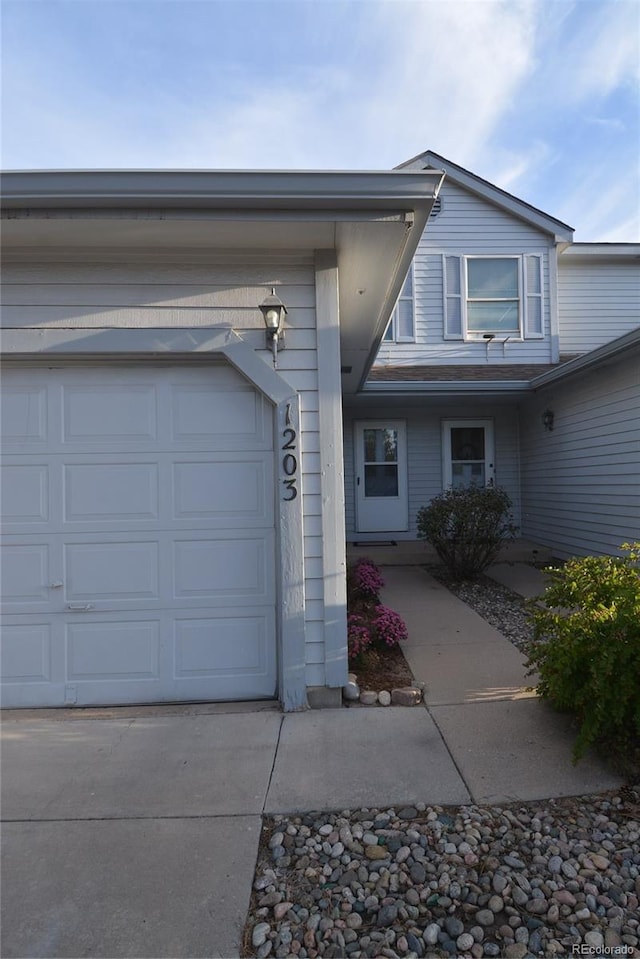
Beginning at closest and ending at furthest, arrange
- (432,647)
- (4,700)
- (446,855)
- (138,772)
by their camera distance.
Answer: (446,855)
(138,772)
(4,700)
(432,647)

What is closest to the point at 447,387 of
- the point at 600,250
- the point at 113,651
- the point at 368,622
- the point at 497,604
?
the point at 497,604

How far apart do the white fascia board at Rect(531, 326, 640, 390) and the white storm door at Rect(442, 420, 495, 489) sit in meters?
1.76

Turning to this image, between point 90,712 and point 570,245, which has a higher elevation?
point 570,245

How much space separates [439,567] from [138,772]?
592 cm

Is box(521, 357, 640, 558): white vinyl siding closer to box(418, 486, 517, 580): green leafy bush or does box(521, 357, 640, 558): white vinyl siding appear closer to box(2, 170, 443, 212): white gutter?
box(418, 486, 517, 580): green leafy bush

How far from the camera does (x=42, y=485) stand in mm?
3416

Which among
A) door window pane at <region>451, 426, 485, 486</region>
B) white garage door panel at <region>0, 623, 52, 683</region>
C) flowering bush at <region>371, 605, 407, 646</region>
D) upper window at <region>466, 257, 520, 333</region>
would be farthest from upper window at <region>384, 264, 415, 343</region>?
white garage door panel at <region>0, 623, 52, 683</region>

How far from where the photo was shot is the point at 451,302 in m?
9.66

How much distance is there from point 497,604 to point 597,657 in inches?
132

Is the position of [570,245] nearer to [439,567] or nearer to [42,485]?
[439,567]

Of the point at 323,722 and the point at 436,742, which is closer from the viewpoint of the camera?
the point at 436,742

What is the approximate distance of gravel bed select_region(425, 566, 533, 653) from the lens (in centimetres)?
488

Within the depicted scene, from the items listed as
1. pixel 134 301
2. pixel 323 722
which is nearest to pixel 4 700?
pixel 323 722

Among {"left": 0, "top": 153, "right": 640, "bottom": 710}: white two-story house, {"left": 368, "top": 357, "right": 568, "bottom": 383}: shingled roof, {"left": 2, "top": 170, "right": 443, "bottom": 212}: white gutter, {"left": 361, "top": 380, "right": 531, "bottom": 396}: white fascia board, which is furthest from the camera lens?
{"left": 368, "top": 357, "right": 568, "bottom": 383}: shingled roof
